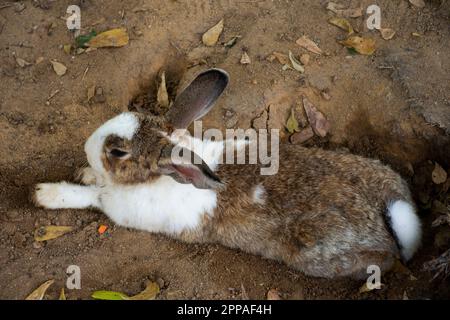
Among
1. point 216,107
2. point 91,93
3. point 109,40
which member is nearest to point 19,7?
point 109,40

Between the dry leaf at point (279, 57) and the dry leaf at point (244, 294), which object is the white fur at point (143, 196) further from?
the dry leaf at point (279, 57)

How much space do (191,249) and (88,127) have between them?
58.4 inches

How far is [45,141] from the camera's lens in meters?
4.70

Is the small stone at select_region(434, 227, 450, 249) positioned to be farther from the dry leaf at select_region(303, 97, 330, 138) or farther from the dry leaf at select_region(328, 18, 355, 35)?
the dry leaf at select_region(328, 18, 355, 35)

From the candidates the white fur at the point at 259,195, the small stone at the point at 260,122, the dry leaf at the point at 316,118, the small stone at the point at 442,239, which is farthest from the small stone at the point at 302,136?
the small stone at the point at 442,239

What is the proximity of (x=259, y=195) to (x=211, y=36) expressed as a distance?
1806 mm

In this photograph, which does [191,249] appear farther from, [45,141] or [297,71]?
[297,71]

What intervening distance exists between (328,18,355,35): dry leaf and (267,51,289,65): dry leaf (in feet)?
1.99

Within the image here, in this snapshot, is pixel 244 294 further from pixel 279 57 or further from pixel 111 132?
pixel 279 57

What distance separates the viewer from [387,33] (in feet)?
16.6

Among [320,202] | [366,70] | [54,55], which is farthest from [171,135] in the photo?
[366,70]

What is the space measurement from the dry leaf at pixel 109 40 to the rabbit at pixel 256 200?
1180 millimetres

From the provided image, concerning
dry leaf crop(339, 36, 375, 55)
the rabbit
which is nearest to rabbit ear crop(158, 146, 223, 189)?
the rabbit

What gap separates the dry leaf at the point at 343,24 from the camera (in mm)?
5109
